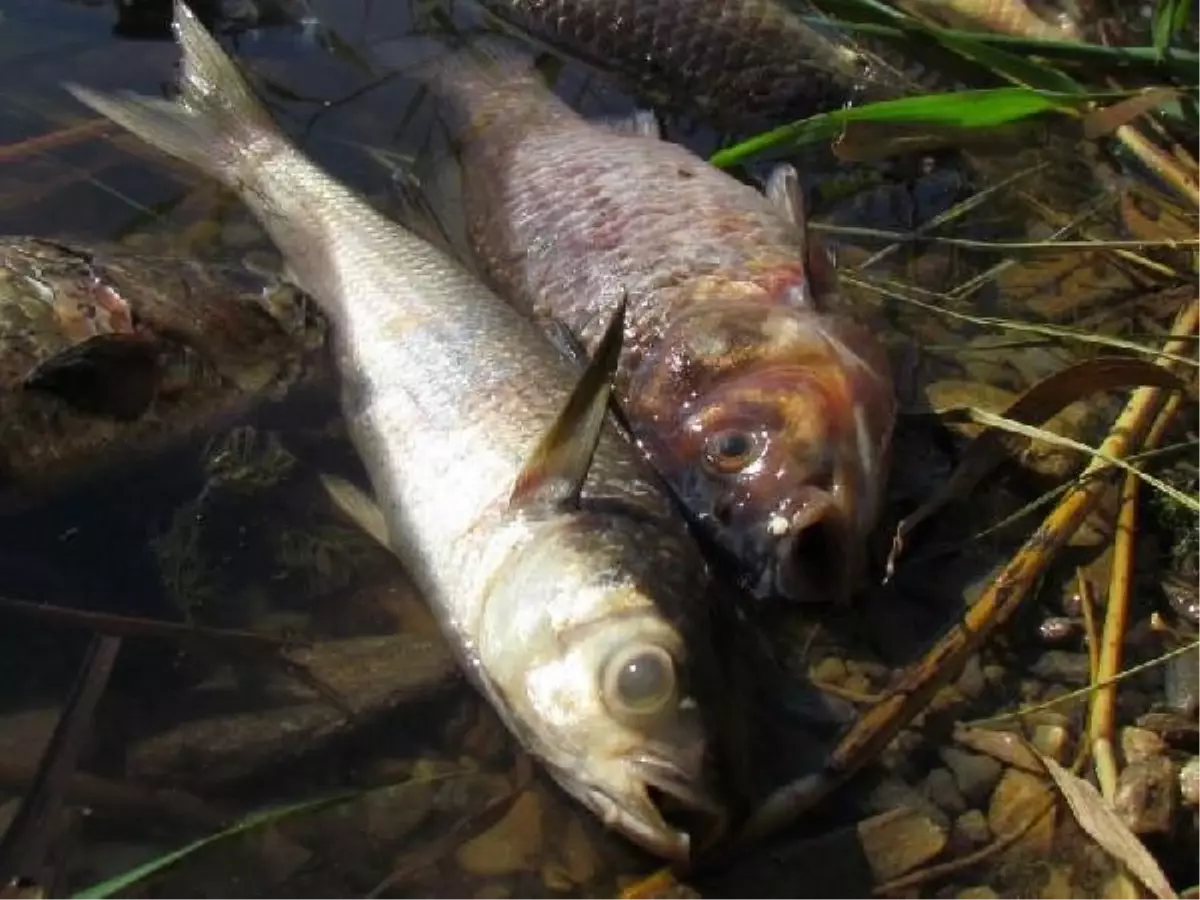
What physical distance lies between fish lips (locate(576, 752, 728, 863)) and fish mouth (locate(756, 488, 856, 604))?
0.69m

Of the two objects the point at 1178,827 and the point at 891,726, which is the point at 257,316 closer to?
the point at 891,726

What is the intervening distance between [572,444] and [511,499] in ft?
0.71

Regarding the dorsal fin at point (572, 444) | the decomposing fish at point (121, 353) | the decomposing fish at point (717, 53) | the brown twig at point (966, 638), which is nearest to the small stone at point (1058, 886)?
the brown twig at point (966, 638)

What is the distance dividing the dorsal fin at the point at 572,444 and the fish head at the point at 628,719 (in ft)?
0.90

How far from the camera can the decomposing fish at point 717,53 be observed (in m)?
4.82

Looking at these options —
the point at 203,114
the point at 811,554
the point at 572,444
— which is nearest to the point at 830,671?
the point at 811,554

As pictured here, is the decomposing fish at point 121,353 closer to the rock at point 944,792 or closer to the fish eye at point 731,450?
the fish eye at point 731,450

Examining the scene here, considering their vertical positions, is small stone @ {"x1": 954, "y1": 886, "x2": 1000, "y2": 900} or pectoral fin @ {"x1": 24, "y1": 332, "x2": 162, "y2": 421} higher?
pectoral fin @ {"x1": 24, "y1": 332, "x2": 162, "y2": 421}

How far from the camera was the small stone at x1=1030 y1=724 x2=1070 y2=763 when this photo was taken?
3.03 meters

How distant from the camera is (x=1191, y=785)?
2920mm

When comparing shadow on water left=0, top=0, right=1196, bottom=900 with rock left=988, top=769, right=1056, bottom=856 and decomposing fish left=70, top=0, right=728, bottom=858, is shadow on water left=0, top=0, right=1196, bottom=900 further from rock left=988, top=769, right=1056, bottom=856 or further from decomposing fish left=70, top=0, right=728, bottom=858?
decomposing fish left=70, top=0, right=728, bottom=858

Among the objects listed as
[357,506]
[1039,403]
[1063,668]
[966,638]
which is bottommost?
[357,506]

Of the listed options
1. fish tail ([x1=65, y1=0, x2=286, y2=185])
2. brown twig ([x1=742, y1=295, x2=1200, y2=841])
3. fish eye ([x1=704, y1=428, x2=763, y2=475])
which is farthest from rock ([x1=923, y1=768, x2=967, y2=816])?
fish tail ([x1=65, y1=0, x2=286, y2=185])

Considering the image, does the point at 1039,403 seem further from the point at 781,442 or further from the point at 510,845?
the point at 510,845
